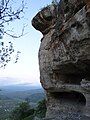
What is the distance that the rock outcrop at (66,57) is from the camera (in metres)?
17.8

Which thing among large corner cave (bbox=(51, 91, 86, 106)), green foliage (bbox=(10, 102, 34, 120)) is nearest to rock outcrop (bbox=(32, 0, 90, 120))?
large corner cave (bbox=(51, 91, 86, 106))

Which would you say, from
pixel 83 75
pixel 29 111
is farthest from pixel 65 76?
pixel 29 111

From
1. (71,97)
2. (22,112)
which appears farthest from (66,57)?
(22,112)

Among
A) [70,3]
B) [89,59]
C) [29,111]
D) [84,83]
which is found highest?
[70,3]

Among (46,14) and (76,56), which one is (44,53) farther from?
(76,56)

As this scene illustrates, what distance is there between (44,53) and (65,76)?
2.36m

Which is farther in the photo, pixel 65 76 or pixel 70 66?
pixel 65 76

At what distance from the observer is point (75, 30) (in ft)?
58.5

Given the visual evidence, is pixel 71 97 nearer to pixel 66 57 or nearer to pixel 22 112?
pixel 66 57

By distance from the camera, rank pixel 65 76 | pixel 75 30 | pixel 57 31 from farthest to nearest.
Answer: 1. pixel 65 76
2. pixel 57 31
3. pixel 75 30

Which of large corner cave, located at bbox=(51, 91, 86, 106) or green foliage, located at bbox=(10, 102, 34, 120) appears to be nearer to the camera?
large corner cave, located at bbox=(51, 91, 86, 106)

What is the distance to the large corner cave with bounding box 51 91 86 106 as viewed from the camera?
880 inches

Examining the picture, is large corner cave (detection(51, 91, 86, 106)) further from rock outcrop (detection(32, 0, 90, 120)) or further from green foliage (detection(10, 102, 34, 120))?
green foliage (detection(10, 102, 34, 120))

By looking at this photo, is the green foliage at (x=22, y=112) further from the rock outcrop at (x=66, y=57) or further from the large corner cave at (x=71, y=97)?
the large corner cave at (x=71, y=97)
